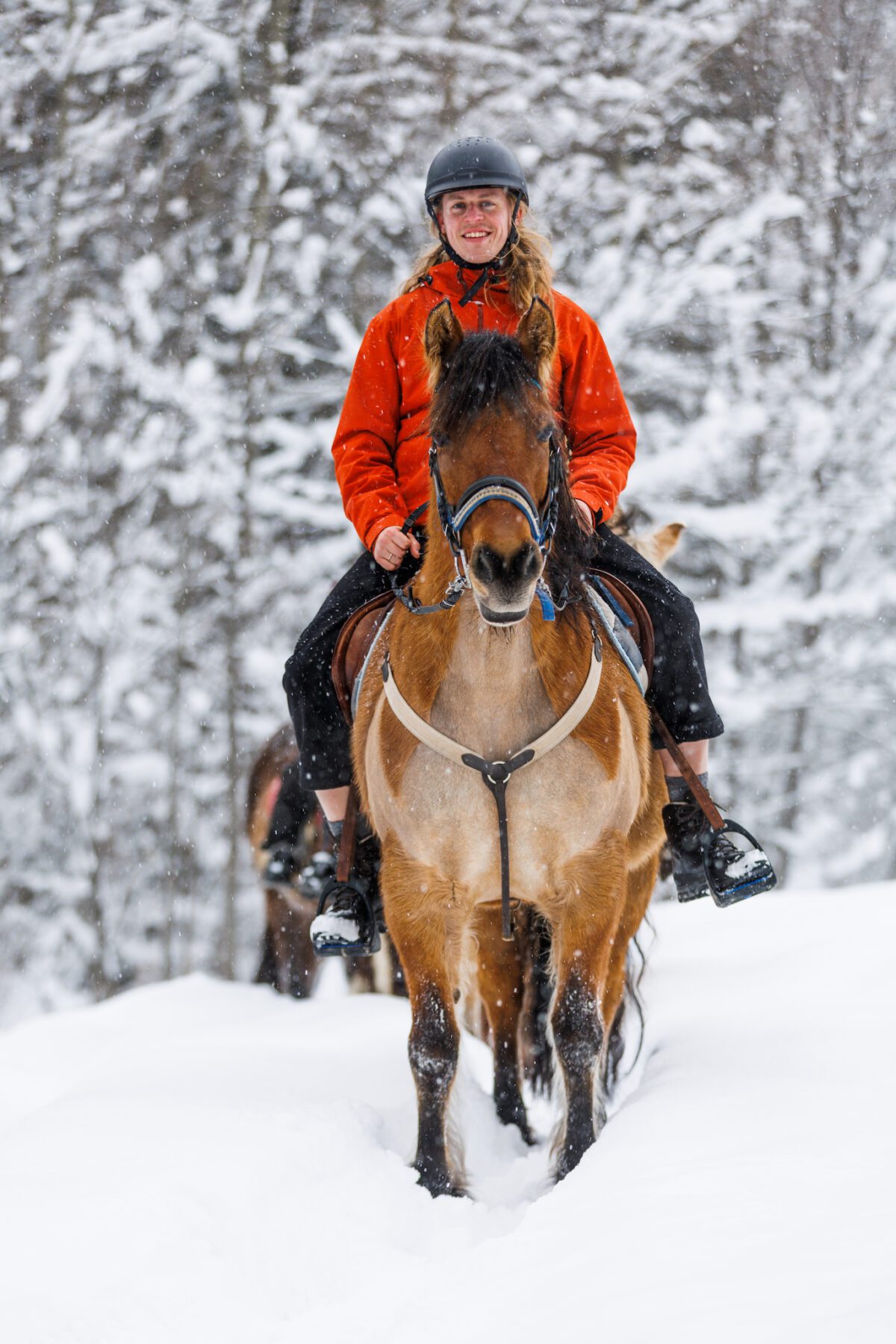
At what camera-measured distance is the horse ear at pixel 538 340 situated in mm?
3098

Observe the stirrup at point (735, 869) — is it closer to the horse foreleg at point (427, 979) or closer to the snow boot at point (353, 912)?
the horse foreleg at point (427, 979)

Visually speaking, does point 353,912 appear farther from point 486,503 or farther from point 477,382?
point 477,382

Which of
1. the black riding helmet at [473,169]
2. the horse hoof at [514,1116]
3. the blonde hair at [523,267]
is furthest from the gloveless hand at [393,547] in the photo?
the horse hoof at [514,1116]

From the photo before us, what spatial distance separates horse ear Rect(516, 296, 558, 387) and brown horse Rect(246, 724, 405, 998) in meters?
5.26

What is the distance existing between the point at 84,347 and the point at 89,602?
8.91ft

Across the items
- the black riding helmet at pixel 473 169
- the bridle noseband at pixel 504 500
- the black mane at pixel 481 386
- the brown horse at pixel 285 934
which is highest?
the black riding helmet at pixel 473 169

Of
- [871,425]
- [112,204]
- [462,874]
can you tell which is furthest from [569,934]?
[112,204]

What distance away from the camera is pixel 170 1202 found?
2.75 meters

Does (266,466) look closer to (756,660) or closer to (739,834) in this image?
(756,660)

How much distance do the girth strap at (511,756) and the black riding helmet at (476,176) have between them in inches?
51.3

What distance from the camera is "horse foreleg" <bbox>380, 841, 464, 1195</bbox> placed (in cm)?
347

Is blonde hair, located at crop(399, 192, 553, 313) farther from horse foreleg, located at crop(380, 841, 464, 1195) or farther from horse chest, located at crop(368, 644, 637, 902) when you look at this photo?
horse foreleg, located at crop(380, 841, 464, 1195)

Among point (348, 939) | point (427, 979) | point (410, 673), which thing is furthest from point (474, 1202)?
point (410, 673)

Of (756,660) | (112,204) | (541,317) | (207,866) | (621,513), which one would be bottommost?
(207,866)
